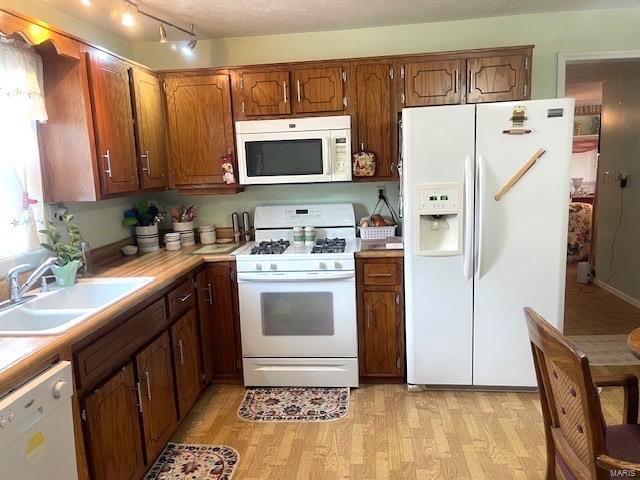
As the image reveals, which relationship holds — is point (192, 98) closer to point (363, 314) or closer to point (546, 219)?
point (363, 314)

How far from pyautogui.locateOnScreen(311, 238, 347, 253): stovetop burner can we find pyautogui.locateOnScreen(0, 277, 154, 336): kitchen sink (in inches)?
41.7

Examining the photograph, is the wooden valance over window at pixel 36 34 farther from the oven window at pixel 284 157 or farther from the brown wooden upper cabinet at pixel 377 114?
the brown wooden upper cabinet at pixel 377 114

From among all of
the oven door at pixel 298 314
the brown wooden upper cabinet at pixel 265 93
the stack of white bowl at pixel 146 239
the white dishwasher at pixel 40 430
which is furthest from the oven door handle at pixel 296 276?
the white dishwasher at pixel 40 430

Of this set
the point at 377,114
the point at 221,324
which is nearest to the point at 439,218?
the point at 377,114

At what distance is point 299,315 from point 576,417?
1.80 m

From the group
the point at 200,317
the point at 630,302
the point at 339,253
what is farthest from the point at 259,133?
the point at 630,302

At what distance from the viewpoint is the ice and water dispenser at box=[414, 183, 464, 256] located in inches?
103

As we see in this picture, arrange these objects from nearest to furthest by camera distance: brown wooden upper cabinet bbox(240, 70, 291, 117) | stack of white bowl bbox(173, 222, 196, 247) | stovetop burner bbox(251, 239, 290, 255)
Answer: stovetop burner bbox(251, 239, 290, 255)
brown wooden upper cabinet bbox(240, 70, 291, 117)
stack of white bowl bbox(173, 222, 196, 247)

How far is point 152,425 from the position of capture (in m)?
2.17

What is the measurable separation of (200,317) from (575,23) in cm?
317

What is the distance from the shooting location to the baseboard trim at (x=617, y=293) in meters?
4.35

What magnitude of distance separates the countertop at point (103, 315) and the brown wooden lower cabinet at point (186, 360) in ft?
0.96

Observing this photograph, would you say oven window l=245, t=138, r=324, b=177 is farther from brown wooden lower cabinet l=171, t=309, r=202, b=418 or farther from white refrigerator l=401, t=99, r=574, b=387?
brown wooden lower cabinet l=171, t=309, r=202, b=418

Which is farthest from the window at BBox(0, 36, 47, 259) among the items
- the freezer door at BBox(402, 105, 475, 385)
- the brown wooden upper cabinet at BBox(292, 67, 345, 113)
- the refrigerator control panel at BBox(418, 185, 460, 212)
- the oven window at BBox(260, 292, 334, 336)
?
the refrigerator control panel at BBox(418, 185, 460, 212)
